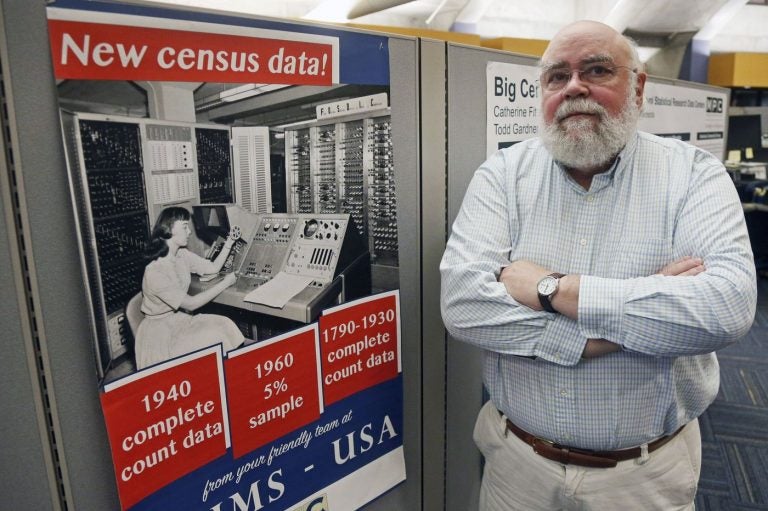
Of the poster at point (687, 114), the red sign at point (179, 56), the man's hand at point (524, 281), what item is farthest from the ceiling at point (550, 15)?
the man's hand at point (524, 281)

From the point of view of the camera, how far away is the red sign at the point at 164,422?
92 cm

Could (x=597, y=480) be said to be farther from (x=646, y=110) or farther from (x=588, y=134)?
(x=646, y=110)

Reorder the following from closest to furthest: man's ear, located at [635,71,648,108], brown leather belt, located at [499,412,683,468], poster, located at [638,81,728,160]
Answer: brown leather belt, located at [499,412,683,468], man's ear, located at [635,71,648,108], poster, located at [638,81,728,160]

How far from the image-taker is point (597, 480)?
1.13 meters

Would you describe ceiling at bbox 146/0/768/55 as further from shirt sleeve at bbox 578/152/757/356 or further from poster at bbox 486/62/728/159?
shirt sleeve at bbox 578/152/757/356

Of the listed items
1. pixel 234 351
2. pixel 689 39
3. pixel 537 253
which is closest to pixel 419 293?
pixel 537 253

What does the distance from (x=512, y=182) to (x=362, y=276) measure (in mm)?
410

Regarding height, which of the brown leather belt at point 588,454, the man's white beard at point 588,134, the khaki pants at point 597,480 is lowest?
the khaki pants at point 597,480

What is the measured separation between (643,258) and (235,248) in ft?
2.71

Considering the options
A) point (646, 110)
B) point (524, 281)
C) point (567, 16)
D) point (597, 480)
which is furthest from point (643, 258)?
point (567, 16)

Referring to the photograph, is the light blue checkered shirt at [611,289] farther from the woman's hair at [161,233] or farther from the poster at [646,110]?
the woman's hair at [161,233]

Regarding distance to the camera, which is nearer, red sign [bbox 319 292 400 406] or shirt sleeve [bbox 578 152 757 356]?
shirt sleeve [bbox 578 152 757 356]

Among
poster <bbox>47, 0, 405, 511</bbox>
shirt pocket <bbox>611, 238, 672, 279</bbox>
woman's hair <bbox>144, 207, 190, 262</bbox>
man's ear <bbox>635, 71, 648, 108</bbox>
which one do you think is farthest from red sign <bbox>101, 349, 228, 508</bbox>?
man's ear <bbox>635, 71, 648, 108</bbox>

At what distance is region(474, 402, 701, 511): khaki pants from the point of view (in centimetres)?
113
